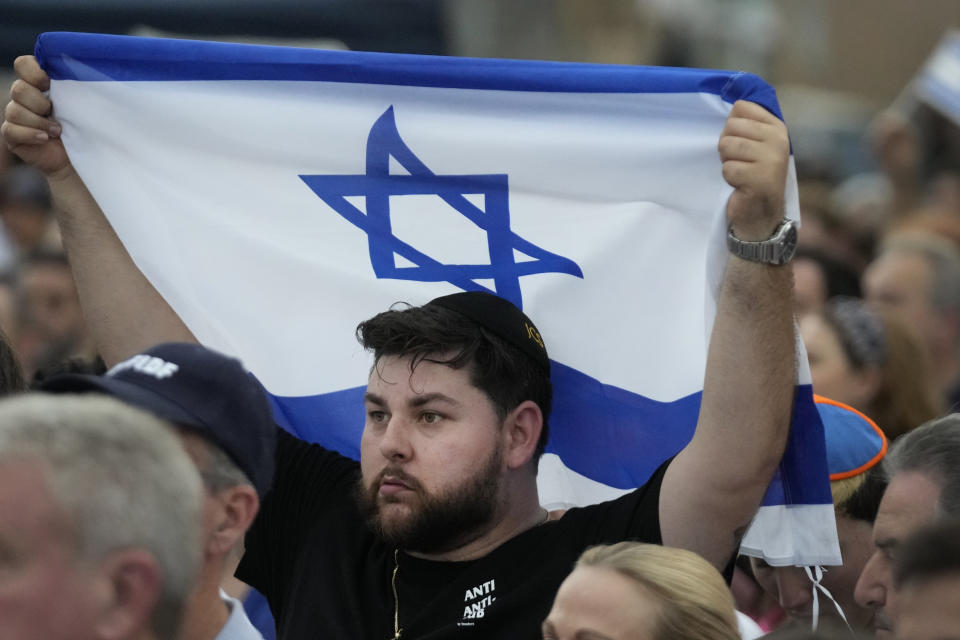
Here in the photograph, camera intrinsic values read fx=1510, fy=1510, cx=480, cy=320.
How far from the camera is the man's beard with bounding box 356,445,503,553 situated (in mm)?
3705

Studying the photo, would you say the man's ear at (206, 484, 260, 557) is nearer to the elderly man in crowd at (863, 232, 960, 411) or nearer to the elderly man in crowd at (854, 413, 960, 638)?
the elderly man in crowd at (854, 413, 960, 638)

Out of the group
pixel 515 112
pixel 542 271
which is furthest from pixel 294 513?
pixel 515 112

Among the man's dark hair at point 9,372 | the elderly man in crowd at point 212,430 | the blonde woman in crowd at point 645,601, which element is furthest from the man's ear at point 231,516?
the man's dark hair at point 9,372

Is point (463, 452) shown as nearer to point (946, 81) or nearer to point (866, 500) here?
point (866, 500)

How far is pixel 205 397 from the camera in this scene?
2764 millimetres

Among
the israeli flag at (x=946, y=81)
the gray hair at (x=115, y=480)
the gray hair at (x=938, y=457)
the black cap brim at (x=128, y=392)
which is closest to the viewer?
the gray hair at (x=115, y=480)

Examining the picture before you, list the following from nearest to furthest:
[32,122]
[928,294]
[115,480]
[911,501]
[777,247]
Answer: [115,480]
[911,501]
[777,247]
[32,122]
[928,294]

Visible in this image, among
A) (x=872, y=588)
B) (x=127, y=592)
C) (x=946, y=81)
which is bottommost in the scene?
(x=872, y=588)

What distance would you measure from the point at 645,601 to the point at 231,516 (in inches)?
31.2

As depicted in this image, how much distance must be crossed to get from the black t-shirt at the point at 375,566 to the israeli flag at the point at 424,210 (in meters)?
0.27

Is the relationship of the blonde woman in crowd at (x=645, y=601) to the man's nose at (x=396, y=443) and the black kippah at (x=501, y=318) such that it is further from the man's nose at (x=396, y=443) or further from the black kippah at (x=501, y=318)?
the black kippah at (x=501, y=318)

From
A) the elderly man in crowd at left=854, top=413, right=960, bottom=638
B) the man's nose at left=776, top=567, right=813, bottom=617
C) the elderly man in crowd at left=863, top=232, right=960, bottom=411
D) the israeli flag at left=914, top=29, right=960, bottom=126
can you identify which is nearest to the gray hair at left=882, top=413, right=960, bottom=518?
the elderly man in crowd at left=854, top=413, right=960, bottom=638

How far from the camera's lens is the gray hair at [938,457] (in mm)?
3295

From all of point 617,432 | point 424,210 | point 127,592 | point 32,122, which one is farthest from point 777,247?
point 32,122
